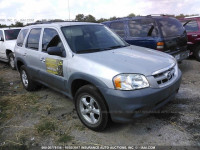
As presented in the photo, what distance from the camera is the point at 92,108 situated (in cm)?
296

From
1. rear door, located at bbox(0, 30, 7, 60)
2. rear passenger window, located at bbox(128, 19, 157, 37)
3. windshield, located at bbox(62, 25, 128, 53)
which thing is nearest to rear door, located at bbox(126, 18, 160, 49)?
rear passenger window, located at bbox(128, 19, 157, 37)

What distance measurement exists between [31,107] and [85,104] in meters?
1.69

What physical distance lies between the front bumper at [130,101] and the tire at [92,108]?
0.13 m

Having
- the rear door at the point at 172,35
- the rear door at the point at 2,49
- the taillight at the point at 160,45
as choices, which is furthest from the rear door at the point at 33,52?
the rear door at the point at 2,49

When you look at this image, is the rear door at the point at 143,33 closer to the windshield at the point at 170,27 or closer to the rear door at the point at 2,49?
the windshield at the point at 170,27

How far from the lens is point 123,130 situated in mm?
3047

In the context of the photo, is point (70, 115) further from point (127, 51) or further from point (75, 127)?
point (127, 51)

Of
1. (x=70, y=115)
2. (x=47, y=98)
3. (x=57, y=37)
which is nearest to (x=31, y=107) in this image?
(x=47, y=98)

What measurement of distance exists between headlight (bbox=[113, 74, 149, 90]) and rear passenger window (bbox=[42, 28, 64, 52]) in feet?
4.48

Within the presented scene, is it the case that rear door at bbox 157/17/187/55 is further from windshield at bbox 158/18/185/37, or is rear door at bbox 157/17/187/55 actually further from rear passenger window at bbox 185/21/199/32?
rear passenger window at bbox 185/21/199/32

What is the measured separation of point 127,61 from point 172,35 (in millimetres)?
3115

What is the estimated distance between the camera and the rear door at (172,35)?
5.14 meters

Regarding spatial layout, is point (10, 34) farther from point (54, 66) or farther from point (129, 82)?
point (129, 82)

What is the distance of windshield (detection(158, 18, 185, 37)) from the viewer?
5.22m
